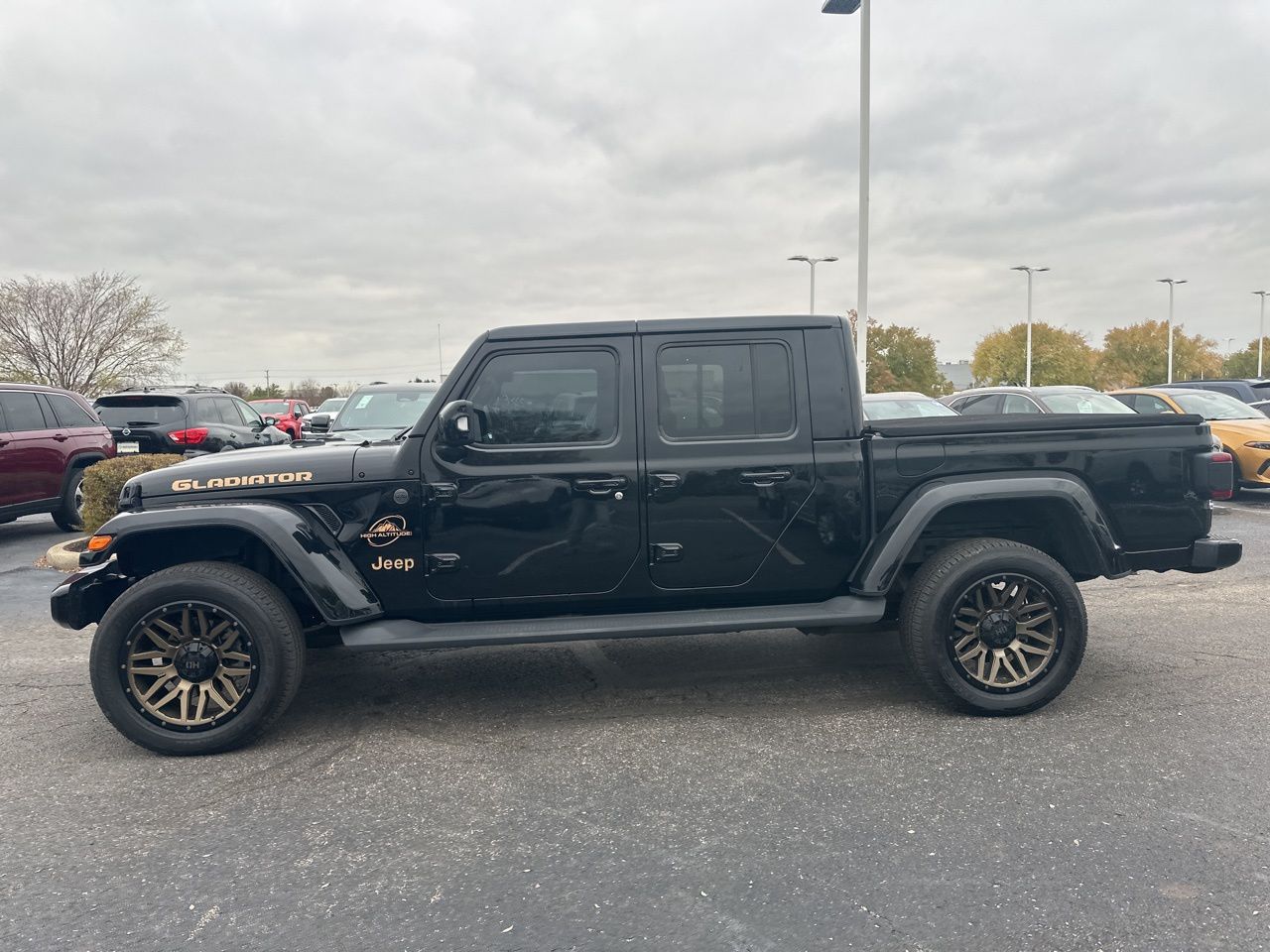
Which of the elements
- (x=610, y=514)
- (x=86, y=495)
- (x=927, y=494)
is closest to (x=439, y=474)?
(x=610, y=514)

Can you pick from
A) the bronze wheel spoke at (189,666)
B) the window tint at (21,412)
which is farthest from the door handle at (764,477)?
the window tint at (21,412)

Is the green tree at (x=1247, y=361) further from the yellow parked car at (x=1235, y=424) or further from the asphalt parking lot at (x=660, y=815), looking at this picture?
the asphalt parking lot at (x=660, y=815)

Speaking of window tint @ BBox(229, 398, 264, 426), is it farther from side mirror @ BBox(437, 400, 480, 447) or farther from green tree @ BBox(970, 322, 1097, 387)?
green tree @ BBox(970, 322, 1097, 387)

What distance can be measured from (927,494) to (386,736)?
9.21 feet

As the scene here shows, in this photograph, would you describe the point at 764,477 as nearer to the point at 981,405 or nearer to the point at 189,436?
the point at 981,405

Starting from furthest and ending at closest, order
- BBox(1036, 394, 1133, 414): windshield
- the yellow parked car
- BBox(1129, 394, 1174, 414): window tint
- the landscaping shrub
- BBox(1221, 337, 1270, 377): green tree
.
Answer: BBox(1221, 337, 1270, 377): green tree → BBox(1129, 394, 1174, 414): window tint → BBox(1036, 394, 1133, 414): windshield → the yellow parked car → the landscaping shrub

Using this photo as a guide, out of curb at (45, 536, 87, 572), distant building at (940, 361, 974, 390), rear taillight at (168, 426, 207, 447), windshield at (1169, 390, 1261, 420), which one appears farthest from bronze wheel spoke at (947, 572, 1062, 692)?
distant building at (940, 361, 974, 390)

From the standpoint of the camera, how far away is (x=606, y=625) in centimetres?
441

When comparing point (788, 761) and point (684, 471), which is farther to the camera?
point (684, 471)

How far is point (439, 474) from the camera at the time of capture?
4367mm

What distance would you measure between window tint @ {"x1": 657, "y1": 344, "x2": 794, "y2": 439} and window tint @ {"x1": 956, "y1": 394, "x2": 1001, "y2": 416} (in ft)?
30.7

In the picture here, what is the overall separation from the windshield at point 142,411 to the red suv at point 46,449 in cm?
269

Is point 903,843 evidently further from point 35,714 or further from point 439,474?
point 35,714

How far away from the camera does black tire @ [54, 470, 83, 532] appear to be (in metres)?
10.8
